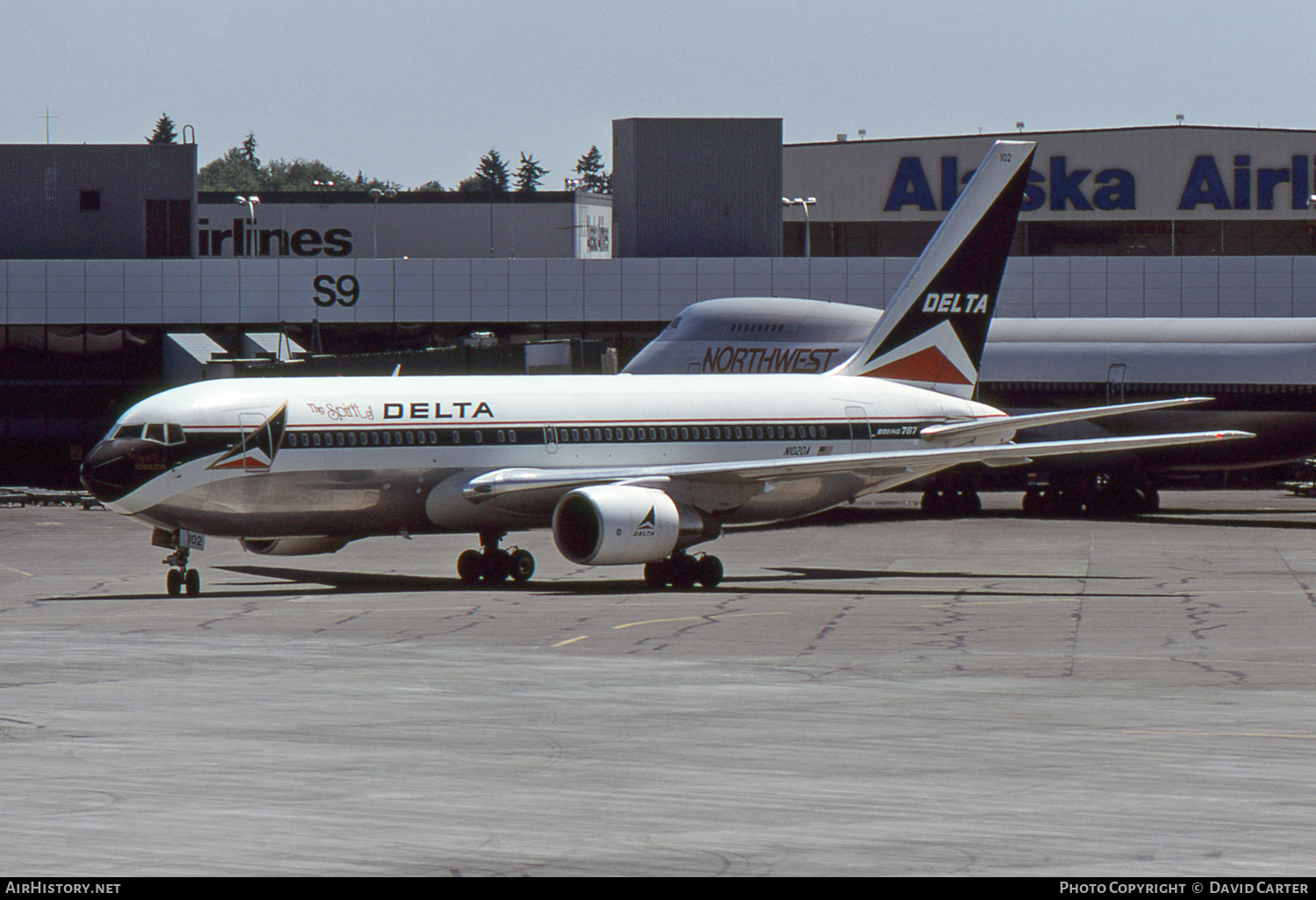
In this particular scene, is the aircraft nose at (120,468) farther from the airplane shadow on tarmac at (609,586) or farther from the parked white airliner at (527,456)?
the airplane shadow on tarmac at (609,586)

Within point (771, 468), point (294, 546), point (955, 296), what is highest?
point (955, 296)

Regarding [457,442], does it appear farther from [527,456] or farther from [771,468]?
[771,468]

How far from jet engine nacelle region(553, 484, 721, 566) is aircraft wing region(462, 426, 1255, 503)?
536 mm

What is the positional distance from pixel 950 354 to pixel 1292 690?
2068 cm

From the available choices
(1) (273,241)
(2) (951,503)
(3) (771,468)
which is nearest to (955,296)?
(3) (771,468)

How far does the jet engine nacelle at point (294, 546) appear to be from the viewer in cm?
3316

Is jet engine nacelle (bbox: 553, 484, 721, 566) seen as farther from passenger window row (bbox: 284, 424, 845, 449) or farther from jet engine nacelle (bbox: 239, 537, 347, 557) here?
jet engine nacelle (bbox: 239, 537, 347, 557)

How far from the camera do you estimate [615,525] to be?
1203 inches

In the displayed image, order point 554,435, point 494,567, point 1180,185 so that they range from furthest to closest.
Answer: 1. point 1180,185
2. point 554,435
3. point 494,567

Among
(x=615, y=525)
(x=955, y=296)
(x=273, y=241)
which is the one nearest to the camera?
(x=615, y=525)

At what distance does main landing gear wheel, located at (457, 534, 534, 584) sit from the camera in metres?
33.3

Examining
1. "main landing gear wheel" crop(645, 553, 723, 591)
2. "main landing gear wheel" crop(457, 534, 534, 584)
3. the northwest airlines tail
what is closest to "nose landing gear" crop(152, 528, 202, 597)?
"main landing gear wheel" crop(457, 534, 534, 584)

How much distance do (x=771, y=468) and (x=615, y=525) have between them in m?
3.57
